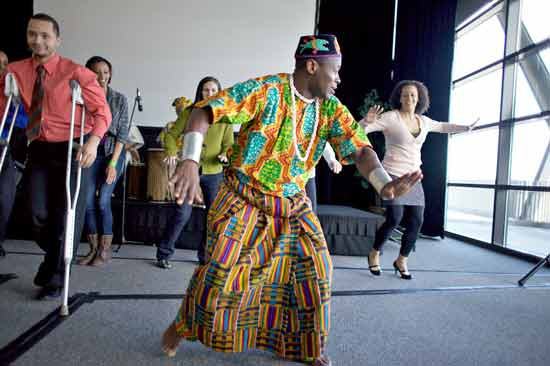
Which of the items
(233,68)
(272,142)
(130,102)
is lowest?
A: (272,142)

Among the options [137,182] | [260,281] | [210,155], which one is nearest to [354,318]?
[260,281]

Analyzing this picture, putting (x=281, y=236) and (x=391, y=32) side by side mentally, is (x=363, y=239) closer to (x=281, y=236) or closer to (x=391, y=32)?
(x=281, y=236)

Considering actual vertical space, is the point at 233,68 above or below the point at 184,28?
below

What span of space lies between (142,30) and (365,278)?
501 cm

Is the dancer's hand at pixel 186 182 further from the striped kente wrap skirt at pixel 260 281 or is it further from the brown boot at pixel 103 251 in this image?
the brown boot at pixel 103 251

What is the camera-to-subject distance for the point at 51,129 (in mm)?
2275

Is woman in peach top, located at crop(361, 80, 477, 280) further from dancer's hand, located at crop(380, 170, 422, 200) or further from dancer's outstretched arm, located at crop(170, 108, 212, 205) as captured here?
dancer's outstretched arm, located at crop(170, 108, 212, 205)

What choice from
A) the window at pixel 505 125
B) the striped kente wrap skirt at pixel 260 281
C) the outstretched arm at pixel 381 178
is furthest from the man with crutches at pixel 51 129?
the window at pixel 505 125

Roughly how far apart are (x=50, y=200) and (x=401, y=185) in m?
1.98

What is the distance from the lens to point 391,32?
7121mm

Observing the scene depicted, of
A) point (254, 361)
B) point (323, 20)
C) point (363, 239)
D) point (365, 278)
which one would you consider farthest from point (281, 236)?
point (323, 20)

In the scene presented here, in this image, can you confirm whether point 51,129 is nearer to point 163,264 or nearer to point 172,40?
point 163,264

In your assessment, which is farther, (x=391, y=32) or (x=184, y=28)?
(x=391, y=32)

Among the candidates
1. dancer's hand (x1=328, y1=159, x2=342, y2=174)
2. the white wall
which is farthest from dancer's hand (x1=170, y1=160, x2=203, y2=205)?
the white wall
